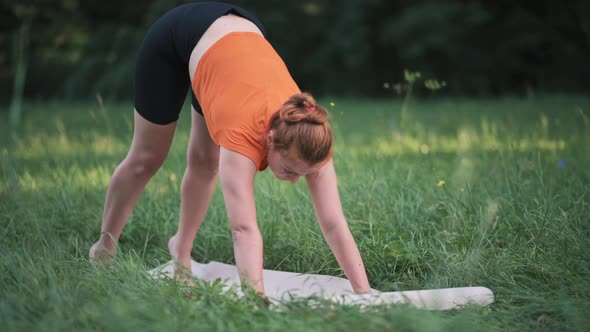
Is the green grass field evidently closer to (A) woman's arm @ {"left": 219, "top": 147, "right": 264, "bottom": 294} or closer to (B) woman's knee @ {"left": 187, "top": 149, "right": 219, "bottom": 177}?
(A) woman's arm @ {"left": 219, "top": 147, "right": 264, "bottom": 294}

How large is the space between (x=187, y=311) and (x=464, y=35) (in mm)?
15123

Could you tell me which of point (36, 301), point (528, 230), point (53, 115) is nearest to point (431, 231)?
point (528, 230)

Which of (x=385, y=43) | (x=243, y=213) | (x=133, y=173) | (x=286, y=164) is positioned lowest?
(x=385, y=43)

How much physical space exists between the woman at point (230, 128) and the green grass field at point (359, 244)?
0.88ft

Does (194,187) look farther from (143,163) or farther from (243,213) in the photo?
(243,213)

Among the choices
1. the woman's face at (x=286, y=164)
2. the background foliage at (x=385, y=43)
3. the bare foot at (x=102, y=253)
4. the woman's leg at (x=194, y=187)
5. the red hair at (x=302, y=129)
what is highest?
the red hair at (x=302, y=129)

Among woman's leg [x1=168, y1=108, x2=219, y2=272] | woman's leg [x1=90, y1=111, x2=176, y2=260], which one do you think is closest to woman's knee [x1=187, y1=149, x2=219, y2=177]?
woman's leg [x1=168, y1=108, x2=219, y2=272]

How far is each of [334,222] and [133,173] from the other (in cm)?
93

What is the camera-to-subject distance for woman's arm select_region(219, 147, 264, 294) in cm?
191

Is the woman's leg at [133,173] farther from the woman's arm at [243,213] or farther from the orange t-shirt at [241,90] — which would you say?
the woman's arm at [243,213]

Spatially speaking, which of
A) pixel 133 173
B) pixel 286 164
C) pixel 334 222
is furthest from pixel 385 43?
pixel 286 164

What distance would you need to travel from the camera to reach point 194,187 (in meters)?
2.63

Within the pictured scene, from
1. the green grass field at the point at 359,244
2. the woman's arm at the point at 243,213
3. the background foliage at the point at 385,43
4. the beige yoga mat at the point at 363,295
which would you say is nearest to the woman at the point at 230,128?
the woman's arm at the point at 243,213

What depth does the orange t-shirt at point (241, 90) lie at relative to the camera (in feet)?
6.31
